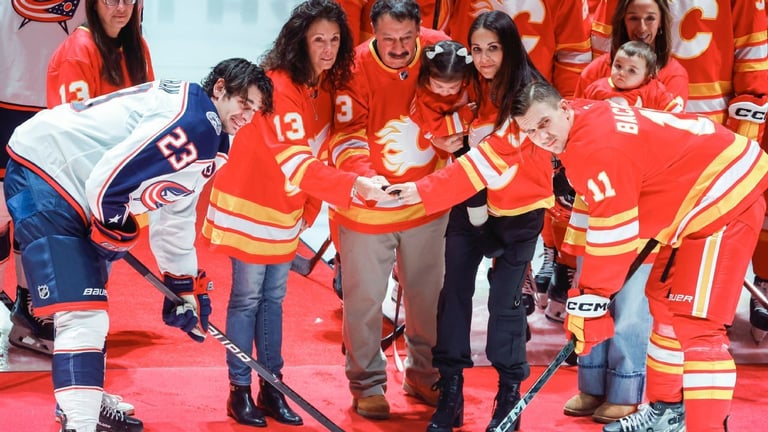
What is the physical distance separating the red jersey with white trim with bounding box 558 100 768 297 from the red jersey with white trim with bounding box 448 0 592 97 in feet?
3.83

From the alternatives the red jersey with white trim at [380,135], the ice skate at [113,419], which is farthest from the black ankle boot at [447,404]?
the ice skate at [113,419]

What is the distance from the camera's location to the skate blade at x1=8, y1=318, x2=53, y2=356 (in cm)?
439

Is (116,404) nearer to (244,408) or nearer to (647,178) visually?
(244,408)

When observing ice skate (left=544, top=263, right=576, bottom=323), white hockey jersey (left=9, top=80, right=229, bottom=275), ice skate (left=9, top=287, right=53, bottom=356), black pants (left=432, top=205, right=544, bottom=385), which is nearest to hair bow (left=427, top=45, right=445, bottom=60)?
black pants (left=432, top=205, right=544, bottom=385)

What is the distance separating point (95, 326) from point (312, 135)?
109cm

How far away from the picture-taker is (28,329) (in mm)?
4422

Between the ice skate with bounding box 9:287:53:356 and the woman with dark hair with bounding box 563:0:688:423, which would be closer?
the woman with dark hair with bounding box 563:0:688:423

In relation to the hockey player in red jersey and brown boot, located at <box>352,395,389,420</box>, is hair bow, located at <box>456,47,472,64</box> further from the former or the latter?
brown boot, located at <box>352,395,389,420</box>

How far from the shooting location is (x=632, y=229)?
328cm

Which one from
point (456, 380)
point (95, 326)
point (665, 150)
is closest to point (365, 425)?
point (456, 380)

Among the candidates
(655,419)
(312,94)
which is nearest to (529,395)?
(655,419)

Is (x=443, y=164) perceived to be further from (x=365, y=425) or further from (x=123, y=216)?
(x=123, y=216)

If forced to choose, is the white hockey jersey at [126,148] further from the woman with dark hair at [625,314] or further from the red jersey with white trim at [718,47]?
the red jersey with white trim at [718,47]

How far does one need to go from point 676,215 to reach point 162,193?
1490 millimetres
